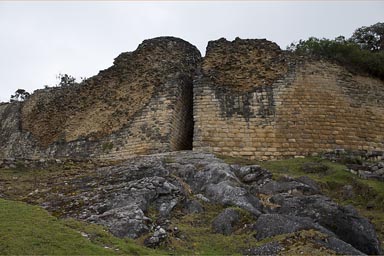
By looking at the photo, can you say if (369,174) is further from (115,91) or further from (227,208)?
(115,91)

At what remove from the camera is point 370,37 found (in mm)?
29438

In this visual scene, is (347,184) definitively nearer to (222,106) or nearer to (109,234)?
(222,106)

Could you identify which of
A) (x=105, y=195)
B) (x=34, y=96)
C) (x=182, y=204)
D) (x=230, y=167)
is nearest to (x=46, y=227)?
(x=105, y=195)

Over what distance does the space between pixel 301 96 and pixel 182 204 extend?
10.2 m

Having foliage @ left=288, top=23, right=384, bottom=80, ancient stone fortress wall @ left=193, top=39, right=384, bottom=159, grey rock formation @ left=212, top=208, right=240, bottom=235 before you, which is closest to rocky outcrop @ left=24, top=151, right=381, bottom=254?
grey rock formation @ left=212, top=208, right=240, bottom=235

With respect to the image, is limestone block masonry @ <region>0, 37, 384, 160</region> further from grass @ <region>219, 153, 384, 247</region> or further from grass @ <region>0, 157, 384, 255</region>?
grass @ <region>0, 157, 384, 255</region>

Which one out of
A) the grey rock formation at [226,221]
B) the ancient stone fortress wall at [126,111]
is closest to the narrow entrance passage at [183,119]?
the ancient stone fortress wall at [126,111]

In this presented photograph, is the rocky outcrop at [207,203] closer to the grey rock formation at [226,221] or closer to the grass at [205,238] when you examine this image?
the grey rock formation at [226,221]

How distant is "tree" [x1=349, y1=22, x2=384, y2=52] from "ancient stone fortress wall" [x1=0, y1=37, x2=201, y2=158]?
12098 millimetres

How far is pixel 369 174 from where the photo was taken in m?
14.7

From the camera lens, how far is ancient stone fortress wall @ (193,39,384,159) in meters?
18.5

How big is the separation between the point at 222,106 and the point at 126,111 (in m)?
4.31

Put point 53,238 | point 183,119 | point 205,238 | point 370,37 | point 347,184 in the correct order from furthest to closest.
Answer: point 370,37 → point 183,119 → point 347,184 → point 205,238 → point 53,238

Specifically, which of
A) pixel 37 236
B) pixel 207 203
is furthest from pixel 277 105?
pixel 37 236
